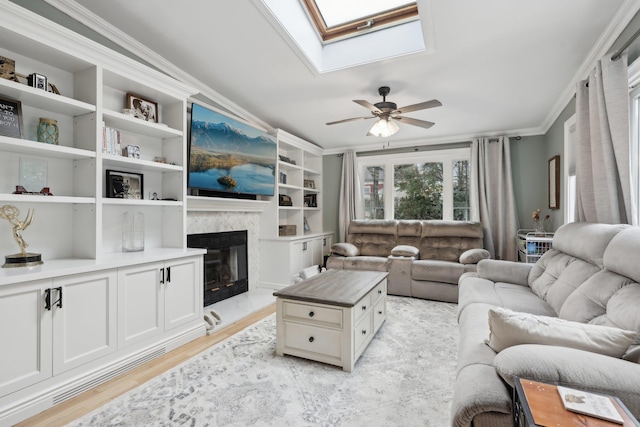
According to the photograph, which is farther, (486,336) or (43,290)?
(43,290)

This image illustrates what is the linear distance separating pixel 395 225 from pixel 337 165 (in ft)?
5.53

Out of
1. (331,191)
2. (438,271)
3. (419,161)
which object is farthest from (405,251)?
(331,191)

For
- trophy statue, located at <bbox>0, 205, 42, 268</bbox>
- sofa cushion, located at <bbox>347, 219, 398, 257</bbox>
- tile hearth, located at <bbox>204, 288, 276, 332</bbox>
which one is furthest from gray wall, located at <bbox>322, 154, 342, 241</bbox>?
trophy statue, located at <bbox>0, 205, 42, 268</bbox>

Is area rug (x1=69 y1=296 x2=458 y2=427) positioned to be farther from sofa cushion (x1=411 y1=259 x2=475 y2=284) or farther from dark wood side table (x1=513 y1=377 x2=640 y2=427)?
sofa cushion (x1=411 y1=259 x2=475 y2=284)

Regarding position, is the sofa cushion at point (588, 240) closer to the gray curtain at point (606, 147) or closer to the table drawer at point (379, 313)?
the gray curtain at point (606, 147)

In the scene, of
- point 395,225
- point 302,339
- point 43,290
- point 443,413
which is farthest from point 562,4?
point 43,290

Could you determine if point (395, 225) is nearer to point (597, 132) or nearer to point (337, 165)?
point (337, 165)

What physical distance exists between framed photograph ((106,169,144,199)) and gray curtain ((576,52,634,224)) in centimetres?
368

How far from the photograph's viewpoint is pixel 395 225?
493 cm

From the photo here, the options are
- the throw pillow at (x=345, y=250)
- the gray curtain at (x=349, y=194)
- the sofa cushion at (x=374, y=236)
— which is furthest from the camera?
the gray curtain at (x=349, y=194)

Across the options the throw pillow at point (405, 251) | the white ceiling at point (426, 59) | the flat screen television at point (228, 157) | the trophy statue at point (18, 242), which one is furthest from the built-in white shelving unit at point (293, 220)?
the trophy statue at point (18, 242)

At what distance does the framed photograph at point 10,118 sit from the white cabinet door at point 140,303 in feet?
3.45

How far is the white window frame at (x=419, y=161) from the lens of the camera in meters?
5.13

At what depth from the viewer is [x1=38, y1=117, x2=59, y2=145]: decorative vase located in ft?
6.57
